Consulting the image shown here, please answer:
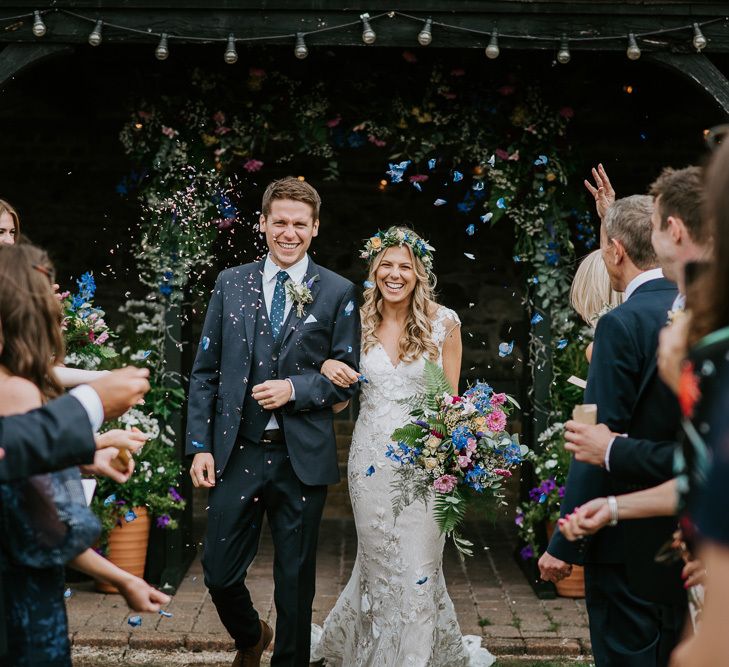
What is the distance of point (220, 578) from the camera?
4.39m

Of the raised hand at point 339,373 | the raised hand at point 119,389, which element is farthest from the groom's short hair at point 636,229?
the raised hand at point 119,389

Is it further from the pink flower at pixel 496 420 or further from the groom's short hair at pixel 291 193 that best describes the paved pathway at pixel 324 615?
the groom's short hair at pixel 291 193

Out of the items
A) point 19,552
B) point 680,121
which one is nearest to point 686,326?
point 19,552

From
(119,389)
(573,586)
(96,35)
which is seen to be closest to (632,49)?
(96,35)

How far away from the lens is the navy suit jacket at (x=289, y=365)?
4410 mm

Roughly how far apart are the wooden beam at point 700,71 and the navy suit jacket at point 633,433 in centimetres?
270

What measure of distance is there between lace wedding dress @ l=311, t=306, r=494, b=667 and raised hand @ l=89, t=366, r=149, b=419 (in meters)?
2.28

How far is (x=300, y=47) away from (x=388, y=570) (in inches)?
110

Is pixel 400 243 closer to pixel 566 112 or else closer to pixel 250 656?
pixel 566 112

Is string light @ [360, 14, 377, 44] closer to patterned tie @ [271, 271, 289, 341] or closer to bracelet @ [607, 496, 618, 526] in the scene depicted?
patterned tie @ [271, 271, 289, 341]

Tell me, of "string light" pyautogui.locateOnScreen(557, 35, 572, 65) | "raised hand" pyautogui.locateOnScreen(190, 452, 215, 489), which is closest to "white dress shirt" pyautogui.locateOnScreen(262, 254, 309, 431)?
"raised hand" pyautogui.locateOnScreen(190, 452, 215, 489)

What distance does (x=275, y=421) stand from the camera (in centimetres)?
448

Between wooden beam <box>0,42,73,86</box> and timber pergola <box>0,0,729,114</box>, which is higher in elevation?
timber pergola <box>0,0,729,114</box>

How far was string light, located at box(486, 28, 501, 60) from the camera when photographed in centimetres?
539
